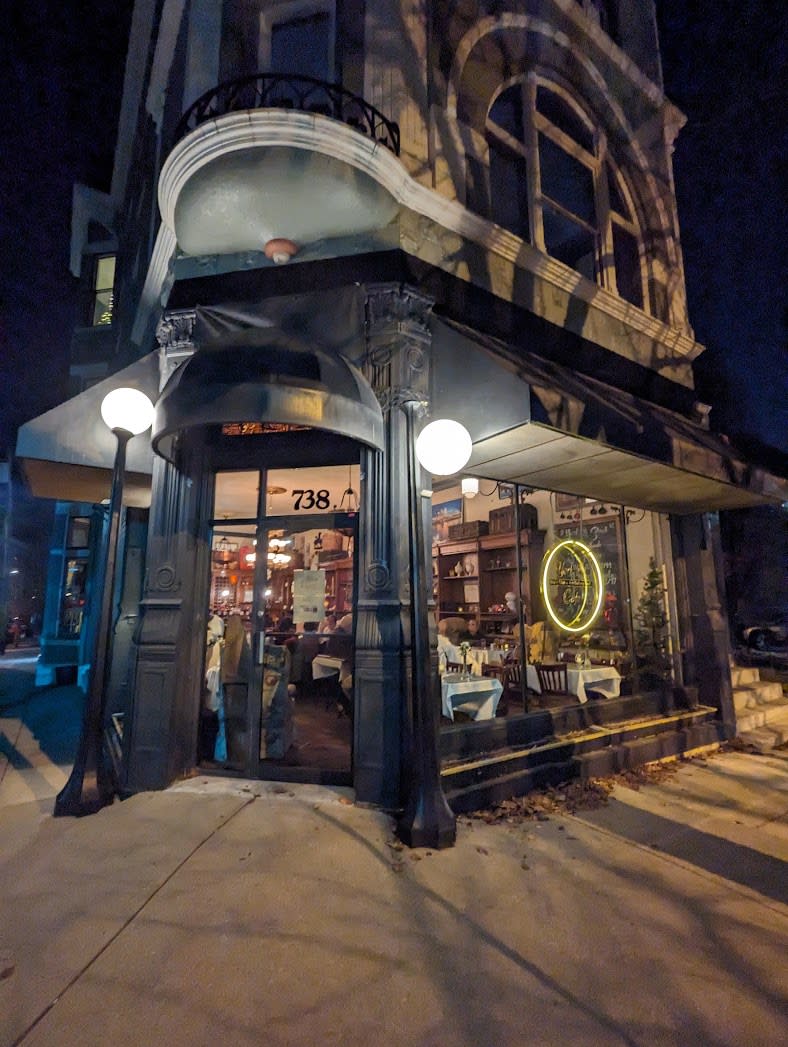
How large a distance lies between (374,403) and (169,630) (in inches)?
131

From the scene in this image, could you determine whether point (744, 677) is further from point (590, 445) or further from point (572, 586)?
point (590, 445)

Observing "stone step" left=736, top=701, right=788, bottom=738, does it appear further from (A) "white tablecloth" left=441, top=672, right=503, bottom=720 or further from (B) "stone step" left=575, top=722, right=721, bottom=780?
(A) "white tablecloth" left=441, top=672, right=503, bottom=720

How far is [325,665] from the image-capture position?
28.1ft

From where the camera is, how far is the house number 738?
608cm

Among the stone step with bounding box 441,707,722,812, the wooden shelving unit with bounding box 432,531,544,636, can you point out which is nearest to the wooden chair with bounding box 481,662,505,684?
the wooden shelving unit with bounding box 432,531,544,636

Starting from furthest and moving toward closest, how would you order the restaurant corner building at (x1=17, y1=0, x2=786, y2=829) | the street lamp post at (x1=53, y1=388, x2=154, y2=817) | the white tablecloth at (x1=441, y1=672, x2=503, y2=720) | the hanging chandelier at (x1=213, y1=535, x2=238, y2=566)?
the white tablecloth at (x1=441, y1=672, x2=503, y2=720) → the hanging chandelier at (x1=213, y1=535, x2=238, y2=566) → the restaurant corner building at (x1=17, y1=0, x2=786, y2=829) → the street lamp post at (x1=53, y1=388, x2=154, y2=817)

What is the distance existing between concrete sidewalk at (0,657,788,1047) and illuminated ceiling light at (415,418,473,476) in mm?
3523

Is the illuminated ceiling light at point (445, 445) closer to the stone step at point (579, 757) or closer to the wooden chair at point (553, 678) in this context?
the stone step at point (579, 757)

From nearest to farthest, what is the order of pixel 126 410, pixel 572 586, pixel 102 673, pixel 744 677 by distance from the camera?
pixel 102 673, pixel 126 410, pixel 572 586, pixel 744 677

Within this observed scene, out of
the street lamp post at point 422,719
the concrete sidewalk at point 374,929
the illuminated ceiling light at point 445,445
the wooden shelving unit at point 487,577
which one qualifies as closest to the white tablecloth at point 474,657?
the wooden shelving unit at point 487,577

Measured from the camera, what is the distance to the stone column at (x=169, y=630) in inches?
211

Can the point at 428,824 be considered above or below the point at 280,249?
below

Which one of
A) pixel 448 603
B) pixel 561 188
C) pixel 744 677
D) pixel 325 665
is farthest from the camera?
pixel 448 603

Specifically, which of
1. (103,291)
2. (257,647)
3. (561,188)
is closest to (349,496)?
(257,647)
